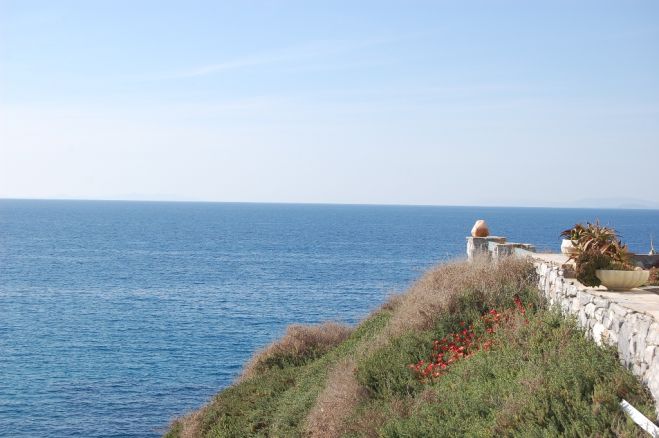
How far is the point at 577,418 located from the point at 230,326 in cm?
3906

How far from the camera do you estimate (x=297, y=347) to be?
27031mm

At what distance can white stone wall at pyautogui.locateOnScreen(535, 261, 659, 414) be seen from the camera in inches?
372

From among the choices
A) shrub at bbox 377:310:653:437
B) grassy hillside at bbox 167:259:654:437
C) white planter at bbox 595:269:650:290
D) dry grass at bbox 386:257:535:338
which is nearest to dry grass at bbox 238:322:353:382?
grassy hillside at bbox 167:259:654:437

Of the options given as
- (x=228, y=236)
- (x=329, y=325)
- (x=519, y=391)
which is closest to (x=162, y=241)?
(x=228, y=236)

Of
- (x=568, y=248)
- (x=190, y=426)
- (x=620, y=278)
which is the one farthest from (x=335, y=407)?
(x=190, y=426)

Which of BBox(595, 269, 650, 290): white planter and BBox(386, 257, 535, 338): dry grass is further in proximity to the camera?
BBox(386, 257, 535, 338): dry grass

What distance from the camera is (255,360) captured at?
27531mm

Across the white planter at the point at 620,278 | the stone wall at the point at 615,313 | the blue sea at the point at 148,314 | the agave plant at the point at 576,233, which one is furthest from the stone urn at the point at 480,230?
the white planter at the point at 620,278

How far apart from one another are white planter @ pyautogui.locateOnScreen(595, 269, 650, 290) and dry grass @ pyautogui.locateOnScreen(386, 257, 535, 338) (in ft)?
13.2

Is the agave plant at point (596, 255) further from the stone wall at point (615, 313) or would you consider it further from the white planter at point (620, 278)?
the stone wall at point (615, 313)

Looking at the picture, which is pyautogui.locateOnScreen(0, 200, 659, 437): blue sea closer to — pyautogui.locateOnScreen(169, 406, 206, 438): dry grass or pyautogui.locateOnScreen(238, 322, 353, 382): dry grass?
pyautogui.locateOnScreen(238, 322, 353, 382): dry grass

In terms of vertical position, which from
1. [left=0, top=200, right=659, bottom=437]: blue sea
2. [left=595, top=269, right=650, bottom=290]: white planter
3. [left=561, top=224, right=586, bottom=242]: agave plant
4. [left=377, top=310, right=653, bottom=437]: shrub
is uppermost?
[left=561, top=224, right=586, bottom=242]: agave plant

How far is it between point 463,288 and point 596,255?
16.5 ft

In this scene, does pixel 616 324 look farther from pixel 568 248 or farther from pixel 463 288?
pixel 463 288
